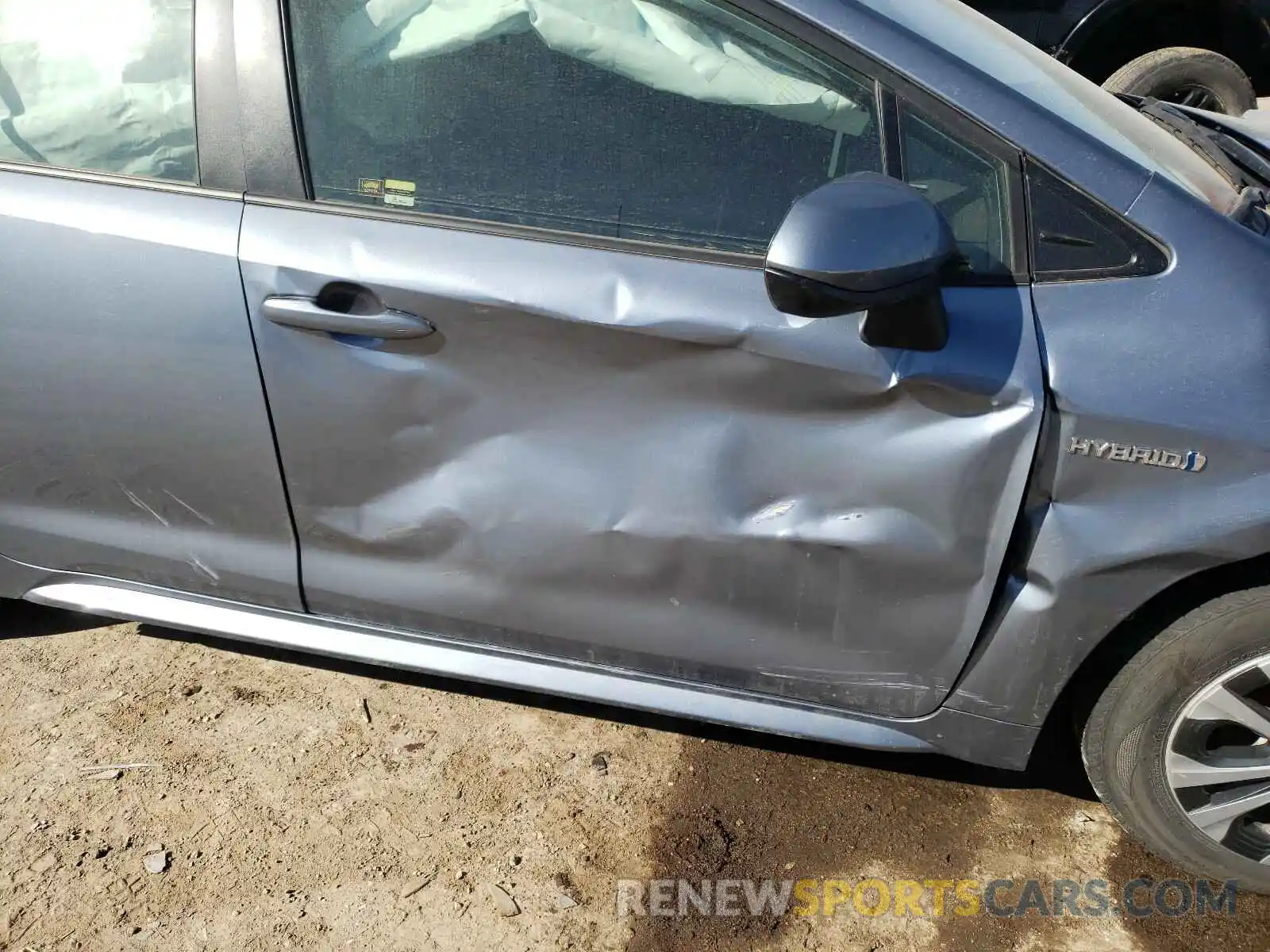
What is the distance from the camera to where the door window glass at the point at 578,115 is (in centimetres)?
185

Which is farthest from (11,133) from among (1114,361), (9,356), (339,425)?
(1114,361)

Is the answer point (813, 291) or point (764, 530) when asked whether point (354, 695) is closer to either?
point (764, 530)

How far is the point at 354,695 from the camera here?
2594 mm

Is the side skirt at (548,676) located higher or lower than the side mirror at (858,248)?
lower

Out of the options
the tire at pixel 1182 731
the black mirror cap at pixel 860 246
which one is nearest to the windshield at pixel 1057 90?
the black mirror cap at pixel 860 246

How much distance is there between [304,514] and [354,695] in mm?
660

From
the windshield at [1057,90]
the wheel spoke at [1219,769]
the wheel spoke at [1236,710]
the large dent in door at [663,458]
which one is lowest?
the wheel spoke at [1219,769]

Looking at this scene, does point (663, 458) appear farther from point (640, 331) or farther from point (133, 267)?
point (133, 267)

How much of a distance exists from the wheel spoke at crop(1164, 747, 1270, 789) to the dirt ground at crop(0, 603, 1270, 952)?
1.02 feet

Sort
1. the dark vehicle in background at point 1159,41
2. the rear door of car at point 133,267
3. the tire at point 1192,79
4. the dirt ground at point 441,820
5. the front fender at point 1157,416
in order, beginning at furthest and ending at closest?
the tire at point 1192,79, the dark vehicle in background at point 1159,41, the dirt ground at point 441,820, the rear door of car at point 133,267, the front fender at point 1157,416

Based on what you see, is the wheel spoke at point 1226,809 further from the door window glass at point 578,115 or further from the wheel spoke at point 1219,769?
the door window glass at point 578,115

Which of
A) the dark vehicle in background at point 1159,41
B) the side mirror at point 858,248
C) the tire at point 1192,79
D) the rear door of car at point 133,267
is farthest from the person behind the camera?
the tire at point 1192,79

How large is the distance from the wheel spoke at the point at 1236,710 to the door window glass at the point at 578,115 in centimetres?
111

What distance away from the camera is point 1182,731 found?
2.00 meters
